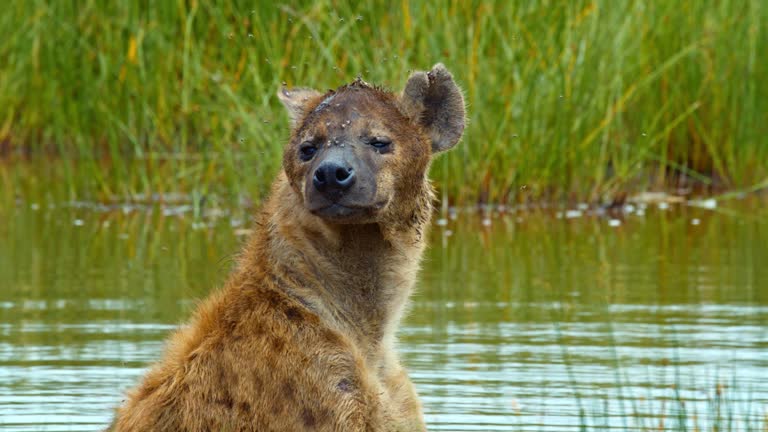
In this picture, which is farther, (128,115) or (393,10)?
(128,115)

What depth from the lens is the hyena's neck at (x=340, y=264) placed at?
5.23 m

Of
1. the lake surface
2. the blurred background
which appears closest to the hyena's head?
the lake surface

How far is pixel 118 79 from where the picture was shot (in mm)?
14109

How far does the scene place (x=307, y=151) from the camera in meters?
5.35

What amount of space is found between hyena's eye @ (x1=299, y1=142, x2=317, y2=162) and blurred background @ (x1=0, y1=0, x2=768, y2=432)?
1.42 meters

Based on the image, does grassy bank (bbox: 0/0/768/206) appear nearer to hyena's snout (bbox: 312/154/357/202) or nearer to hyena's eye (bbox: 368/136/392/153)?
hyena's eye (bbox: 368/136/392/153)

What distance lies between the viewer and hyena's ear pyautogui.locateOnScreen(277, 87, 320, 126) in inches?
224

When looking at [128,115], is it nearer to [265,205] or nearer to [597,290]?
[597,290]

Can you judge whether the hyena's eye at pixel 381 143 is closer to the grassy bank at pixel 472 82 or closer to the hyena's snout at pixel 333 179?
the hyena's snout at pixel 333 179

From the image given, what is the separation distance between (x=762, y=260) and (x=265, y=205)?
5.36 m

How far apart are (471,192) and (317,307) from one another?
7.37m

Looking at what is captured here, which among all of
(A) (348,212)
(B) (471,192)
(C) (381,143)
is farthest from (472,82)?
(A) (348,212)

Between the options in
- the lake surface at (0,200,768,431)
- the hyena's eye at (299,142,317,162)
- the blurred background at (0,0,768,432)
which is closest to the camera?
the hyena's eye at (299,142,317,162)

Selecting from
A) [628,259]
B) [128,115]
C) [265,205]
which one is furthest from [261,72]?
[265,205]
